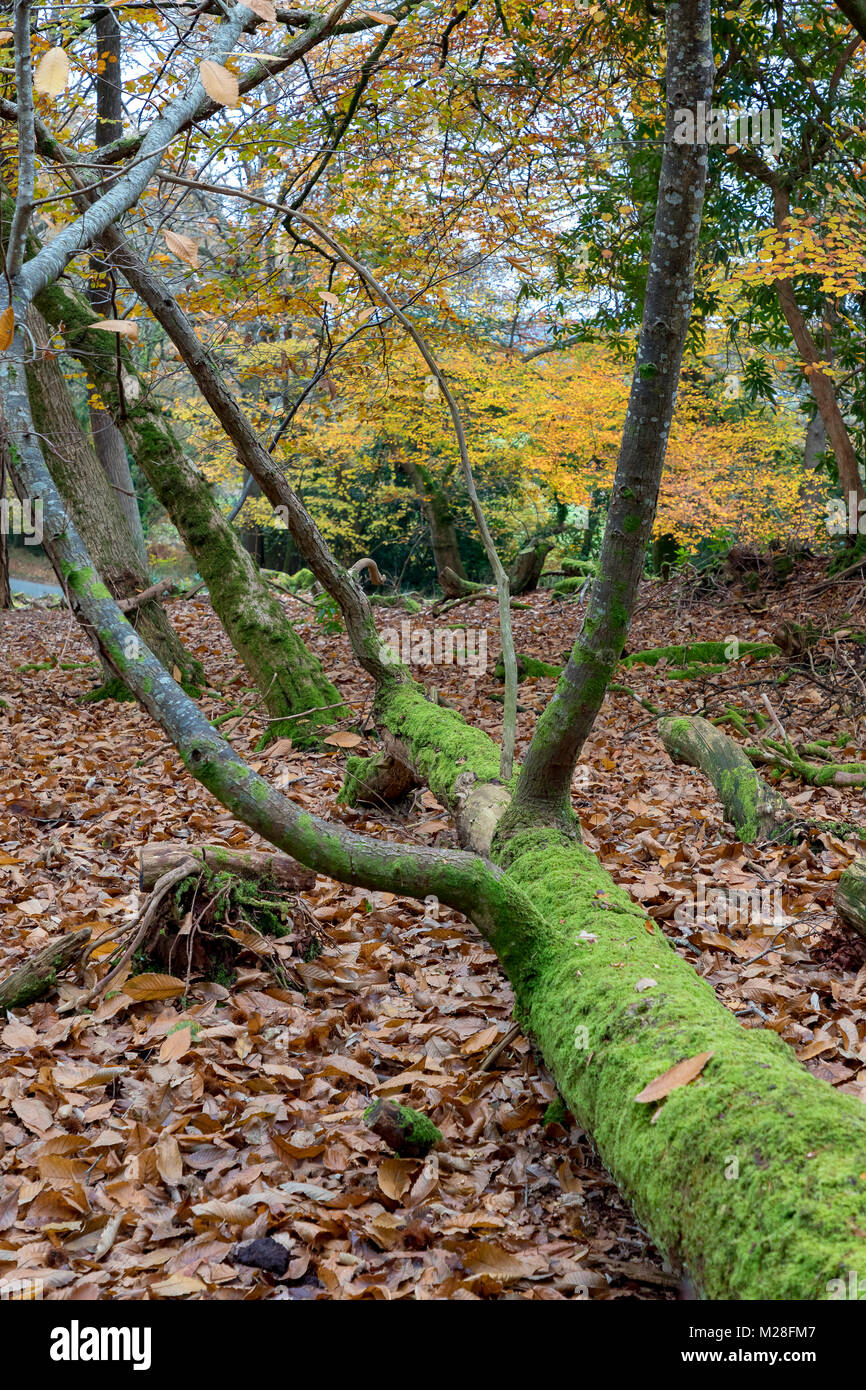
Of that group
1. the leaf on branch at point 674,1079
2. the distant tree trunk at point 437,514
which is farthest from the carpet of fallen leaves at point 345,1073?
the distant tree trunk at point 437,514

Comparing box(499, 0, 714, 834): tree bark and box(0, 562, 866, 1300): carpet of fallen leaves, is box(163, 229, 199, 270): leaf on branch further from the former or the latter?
box(0, 562, 866, 1300): carpet of fallen leaves

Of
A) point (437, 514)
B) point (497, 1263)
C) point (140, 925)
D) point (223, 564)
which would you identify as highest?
point (437, 514)

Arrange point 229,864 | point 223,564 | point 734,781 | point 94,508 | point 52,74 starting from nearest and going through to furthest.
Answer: point 52,74 < point 229,864 < point 734,781 < point 223,564 < point 94,508

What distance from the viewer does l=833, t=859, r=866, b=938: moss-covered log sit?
3193 millimetres

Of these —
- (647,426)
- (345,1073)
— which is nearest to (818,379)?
(647,426)

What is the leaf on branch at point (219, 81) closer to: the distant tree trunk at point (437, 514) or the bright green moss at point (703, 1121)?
the bright green moss at point (703, 1121)

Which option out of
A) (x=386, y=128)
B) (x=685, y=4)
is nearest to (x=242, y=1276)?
(x=685, y=4)

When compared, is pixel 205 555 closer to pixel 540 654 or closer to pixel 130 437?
pixel 130 437

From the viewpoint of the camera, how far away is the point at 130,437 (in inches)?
280

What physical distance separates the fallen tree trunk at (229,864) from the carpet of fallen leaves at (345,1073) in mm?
247

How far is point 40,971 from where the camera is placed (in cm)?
328

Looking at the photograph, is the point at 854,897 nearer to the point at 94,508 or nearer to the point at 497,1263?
the point at 497,1263

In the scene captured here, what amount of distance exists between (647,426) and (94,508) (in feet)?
20.6

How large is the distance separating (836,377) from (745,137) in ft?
7.57
